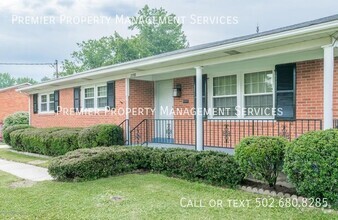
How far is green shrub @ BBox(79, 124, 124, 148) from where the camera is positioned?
956 cm

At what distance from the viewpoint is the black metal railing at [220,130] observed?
704 centimetres

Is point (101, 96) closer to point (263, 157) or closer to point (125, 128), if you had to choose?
point (125, 128)

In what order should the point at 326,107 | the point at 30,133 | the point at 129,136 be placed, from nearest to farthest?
Result: the point at 326,107 → the point at 129,136 → the point at 30,133

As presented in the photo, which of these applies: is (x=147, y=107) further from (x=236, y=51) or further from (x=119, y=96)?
(x=236, y=51)

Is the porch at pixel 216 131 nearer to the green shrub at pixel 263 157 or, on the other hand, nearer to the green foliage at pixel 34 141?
the green shrub at pixel 263 157

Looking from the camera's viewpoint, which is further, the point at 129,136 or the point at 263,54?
the point at 129,136

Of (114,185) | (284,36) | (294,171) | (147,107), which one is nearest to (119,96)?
(147,107)

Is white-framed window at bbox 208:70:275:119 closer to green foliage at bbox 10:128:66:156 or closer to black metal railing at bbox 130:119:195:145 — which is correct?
black metal railing at bbox 130:119:195:145

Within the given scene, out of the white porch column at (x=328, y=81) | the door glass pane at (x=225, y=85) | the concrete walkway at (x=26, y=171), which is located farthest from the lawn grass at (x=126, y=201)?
the door glass pane at (x=225, y=85)

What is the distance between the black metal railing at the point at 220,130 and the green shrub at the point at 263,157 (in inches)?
49.9

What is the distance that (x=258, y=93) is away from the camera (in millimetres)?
7832

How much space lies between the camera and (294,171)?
4750mm

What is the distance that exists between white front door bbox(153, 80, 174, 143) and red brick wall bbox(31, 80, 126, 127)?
4.05 ft

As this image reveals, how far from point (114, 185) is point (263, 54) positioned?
13.8ft
